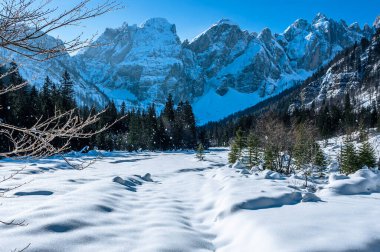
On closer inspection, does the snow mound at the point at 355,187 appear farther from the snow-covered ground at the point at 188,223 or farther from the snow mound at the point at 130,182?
the snow mound at the point at 130,182

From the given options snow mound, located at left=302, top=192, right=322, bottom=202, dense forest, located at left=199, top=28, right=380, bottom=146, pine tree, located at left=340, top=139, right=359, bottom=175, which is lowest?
snow mound, located at left=302, top=192, right=322, bottom=202

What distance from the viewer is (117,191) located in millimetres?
11336

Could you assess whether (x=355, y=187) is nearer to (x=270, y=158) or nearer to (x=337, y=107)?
(x=270, y=158)

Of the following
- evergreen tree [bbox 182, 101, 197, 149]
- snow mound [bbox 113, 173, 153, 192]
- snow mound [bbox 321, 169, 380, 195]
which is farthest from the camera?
evergreen tree [bbox 182, 101, 197, 149]

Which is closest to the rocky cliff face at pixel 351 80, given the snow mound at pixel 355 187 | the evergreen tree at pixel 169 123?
the evergreen tree at pixel 169 123

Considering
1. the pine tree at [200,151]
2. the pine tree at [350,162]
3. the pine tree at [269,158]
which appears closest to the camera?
the pine tree at [350,162]

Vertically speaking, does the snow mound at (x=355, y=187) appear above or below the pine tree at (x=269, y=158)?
below

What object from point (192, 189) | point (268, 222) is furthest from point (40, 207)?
point (192, 189)

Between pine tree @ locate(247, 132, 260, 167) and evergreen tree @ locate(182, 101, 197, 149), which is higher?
evergreen tree @ locate(182, 101, 197, 149)

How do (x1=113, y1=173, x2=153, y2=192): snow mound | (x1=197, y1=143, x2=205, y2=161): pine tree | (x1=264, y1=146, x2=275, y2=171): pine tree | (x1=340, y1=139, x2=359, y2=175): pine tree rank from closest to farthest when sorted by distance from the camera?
(x1=113, y1=173, x2=153, y2=192): snow mound < (x1=340, y1=139, x2=359, y2=175): pine tree < (x1=264, y1=146, x2=275, y2=171): pine tree < (x1=197, y1=143, x2=205, y2=161): pine tree

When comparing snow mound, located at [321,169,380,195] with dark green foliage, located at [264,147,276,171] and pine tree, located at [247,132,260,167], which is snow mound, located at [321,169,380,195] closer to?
dark green foliage, located at [264,147,276,171]

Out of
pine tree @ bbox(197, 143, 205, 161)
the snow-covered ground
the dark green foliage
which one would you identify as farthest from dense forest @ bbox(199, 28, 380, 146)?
the snow-covered ground

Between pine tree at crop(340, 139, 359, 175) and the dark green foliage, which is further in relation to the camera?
the dark green foliage

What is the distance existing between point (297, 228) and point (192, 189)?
8.61 meters
